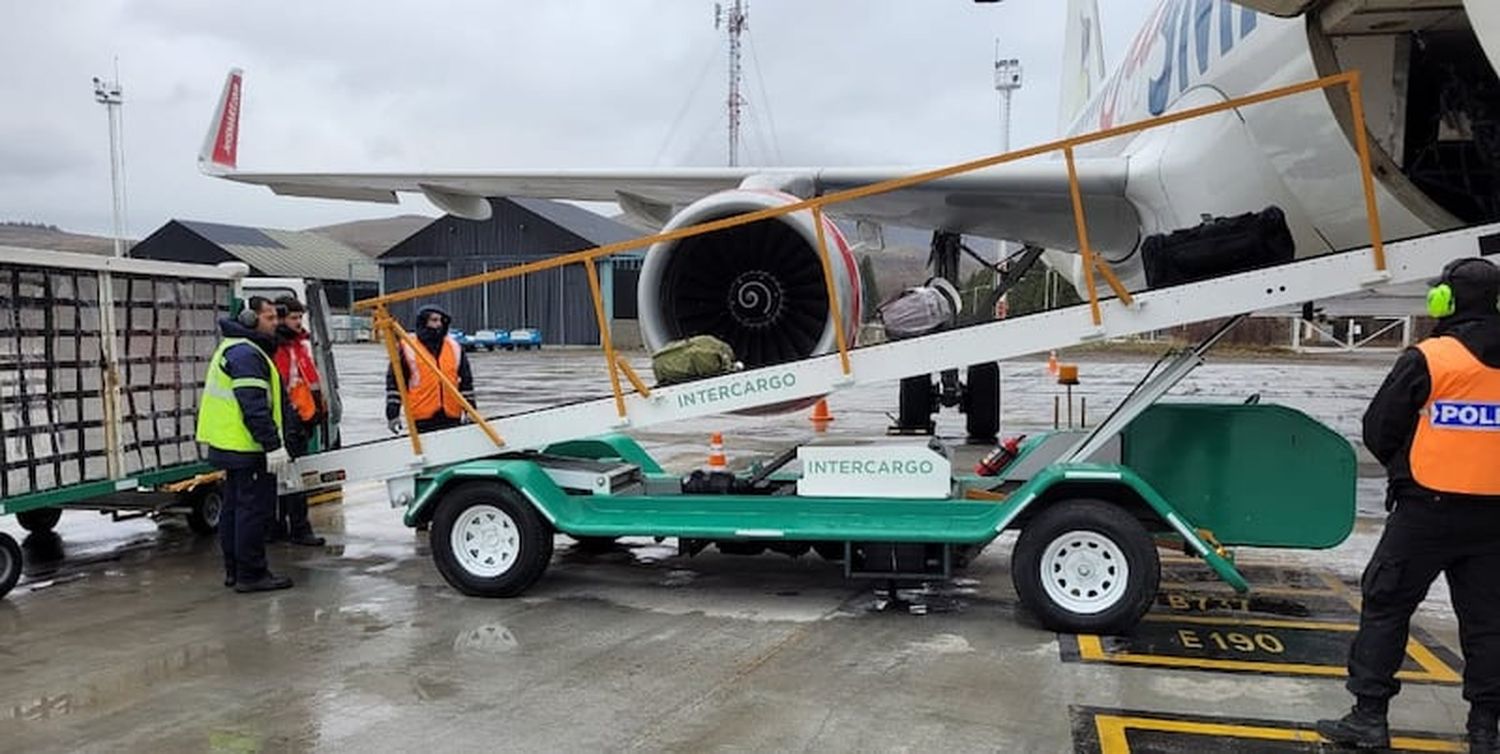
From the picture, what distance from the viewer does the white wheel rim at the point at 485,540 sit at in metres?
6.31

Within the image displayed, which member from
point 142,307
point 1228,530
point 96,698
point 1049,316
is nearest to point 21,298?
point 142,307

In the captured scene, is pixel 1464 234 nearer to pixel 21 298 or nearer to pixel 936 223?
pixel 936 223

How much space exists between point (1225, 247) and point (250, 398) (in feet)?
17.5

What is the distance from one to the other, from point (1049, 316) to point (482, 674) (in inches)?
127

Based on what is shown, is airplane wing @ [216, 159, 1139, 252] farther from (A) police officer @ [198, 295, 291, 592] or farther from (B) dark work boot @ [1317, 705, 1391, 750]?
(B) dark work boot @ [1317, 705, 1391, 750]

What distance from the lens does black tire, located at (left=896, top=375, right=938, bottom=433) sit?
1312 cm

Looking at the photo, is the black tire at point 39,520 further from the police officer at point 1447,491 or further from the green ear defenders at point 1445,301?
the green ear defenders at point 1445,301

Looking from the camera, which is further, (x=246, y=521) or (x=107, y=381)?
(x=107, y=381)

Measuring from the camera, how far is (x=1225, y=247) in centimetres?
563

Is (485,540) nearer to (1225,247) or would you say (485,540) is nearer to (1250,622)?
(1250,622)

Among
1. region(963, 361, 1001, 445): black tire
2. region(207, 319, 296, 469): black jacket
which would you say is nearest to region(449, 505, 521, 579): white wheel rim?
region(207, 319, 296, 469): black jacket

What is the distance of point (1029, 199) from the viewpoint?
8.99m

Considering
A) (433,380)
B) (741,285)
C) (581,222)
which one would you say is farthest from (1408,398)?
(581,222)

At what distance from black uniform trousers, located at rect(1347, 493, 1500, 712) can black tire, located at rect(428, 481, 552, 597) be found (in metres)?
4.02
